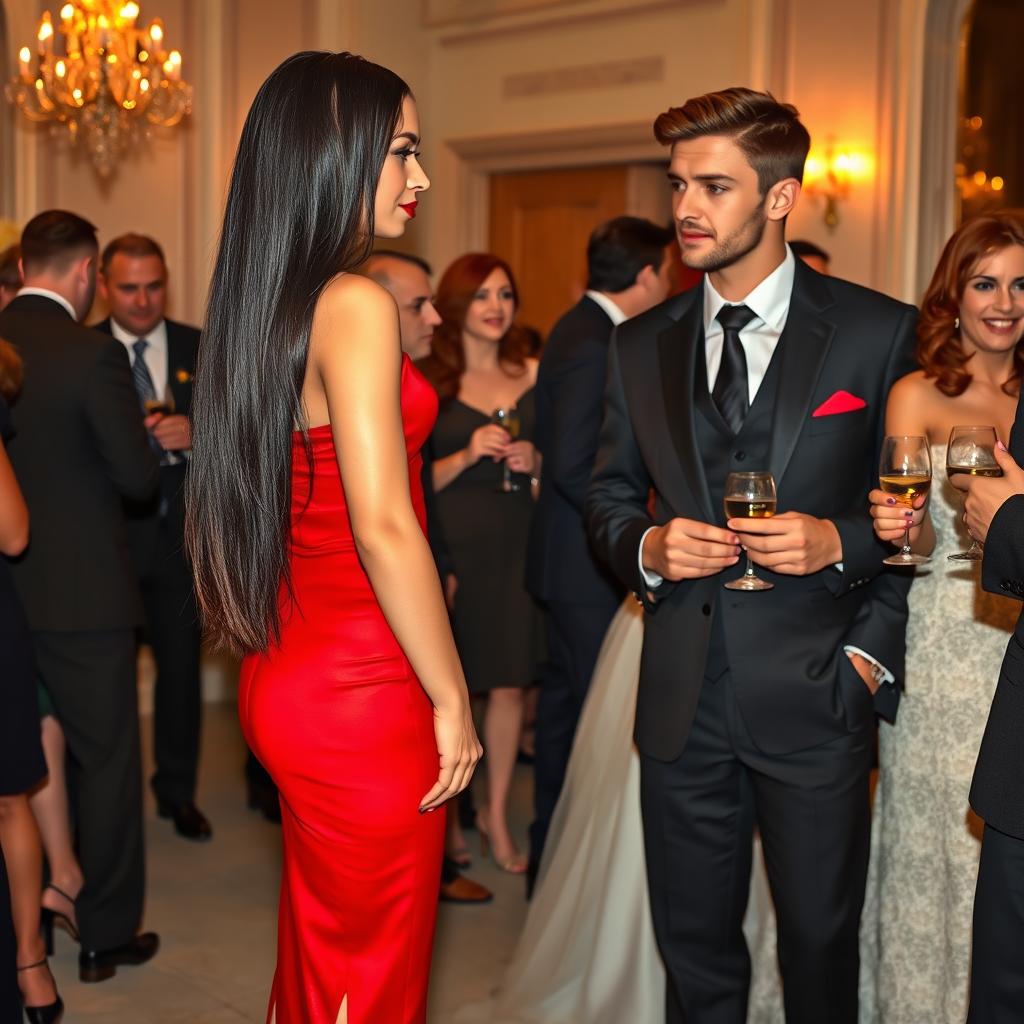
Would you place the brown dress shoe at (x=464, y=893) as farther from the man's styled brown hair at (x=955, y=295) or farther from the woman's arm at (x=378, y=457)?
the woman's arm at (x=378, y=457)

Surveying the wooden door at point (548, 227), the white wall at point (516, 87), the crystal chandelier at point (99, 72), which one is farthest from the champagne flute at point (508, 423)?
the wooden door at point (548, 227)

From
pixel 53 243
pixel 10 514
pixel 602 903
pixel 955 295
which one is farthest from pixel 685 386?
pixel 53 243

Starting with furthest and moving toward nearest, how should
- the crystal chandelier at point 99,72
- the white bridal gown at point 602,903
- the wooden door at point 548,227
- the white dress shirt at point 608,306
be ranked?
the wooden door at point 548,227
the crystal chandelier at point 99,72
the white dress shirt at point 608,306
the white bridal gown at point 602,903

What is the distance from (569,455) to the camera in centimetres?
413

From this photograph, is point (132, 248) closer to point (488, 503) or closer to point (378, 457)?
point (488, 503)

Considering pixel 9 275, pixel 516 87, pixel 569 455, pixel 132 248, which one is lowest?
pixel 569 455

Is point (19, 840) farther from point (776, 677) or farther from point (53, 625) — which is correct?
point (776, 677)

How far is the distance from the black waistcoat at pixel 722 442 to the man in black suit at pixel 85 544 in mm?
1747

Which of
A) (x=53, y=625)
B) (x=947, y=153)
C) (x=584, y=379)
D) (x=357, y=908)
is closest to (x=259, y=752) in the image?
(x=357, y=908)

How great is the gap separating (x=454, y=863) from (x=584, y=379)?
167 centimetres

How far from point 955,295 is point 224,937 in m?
2.75

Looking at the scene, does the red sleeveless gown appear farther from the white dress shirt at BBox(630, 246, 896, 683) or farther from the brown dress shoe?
the brown dress shoe

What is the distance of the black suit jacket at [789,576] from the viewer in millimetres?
2604

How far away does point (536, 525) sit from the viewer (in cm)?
441
